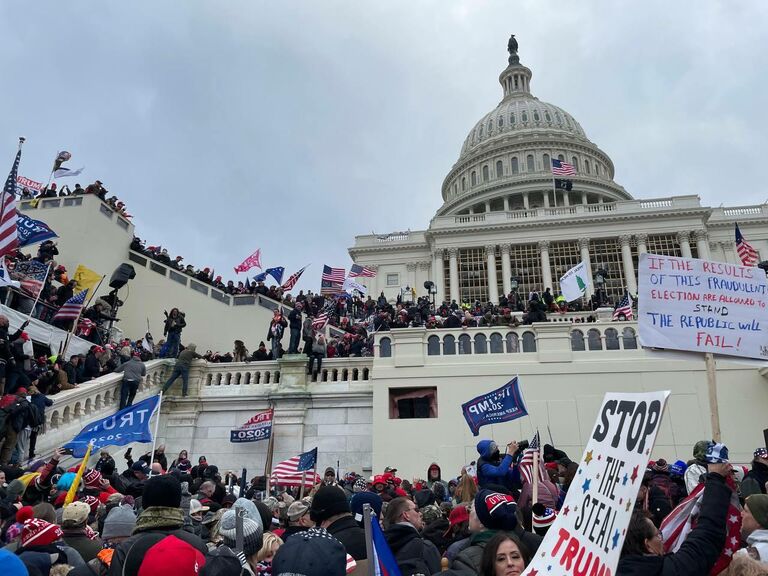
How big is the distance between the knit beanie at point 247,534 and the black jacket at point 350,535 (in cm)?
49

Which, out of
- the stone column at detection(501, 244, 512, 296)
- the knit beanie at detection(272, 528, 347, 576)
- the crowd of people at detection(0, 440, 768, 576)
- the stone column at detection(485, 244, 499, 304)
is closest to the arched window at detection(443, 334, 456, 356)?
the crowd of people at detection(0, 440, 768, 576)

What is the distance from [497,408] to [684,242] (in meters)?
48.2

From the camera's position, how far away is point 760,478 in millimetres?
6062

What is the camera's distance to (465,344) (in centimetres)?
1775

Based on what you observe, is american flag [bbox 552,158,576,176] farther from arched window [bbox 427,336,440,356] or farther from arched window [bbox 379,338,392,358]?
arched window [bbox 379,338,392,358]

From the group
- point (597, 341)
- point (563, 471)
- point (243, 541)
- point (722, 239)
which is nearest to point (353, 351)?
point (597, 341)

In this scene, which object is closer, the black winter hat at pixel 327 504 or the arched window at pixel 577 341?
the black winter hat at pixel 327 504

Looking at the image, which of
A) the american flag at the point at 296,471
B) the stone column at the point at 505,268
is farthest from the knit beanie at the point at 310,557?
the stone column at the point at 505,268

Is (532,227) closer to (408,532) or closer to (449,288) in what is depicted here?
(449,288)

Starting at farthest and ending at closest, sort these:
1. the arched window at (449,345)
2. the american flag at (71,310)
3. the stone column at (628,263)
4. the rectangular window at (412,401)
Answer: the stone column at (628,263), the arched window at (449,345), the rectangular window at (412,401), the american flag at (71,310)

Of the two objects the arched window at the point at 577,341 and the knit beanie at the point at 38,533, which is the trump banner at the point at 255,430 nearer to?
the arched window at the point at 577,341

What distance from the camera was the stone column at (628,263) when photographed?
52938 millimetres

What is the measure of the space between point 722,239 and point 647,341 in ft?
184

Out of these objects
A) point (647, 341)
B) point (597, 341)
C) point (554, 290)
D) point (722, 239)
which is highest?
point (722, 239)
